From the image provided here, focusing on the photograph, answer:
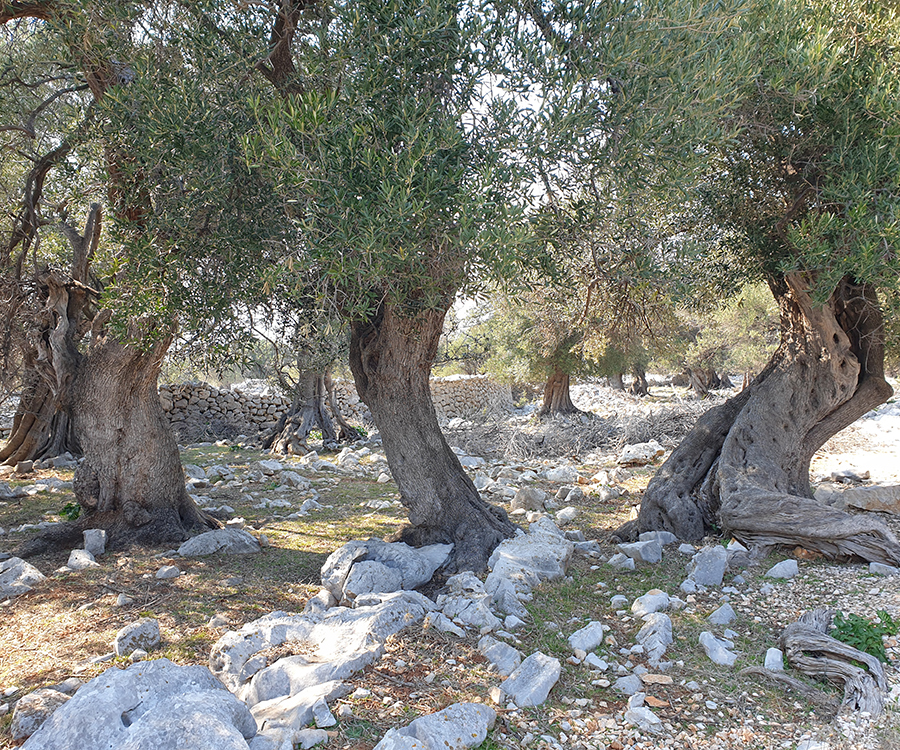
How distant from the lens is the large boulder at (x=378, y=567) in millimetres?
5316

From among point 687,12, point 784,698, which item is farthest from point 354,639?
point 687,12

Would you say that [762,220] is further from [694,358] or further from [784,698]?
[694,358]

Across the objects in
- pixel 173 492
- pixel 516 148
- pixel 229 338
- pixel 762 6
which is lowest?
pixel 173 492

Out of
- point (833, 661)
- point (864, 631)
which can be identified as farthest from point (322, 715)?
point (864, 631)

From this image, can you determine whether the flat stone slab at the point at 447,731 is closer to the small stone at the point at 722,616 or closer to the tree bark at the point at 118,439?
the small stone at the point at 722,616

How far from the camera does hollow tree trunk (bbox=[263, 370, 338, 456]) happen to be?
15.5m

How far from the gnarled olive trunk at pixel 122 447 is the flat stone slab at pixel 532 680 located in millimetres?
4670

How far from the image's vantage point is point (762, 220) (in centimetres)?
701

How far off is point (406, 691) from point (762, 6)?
612 centimetres

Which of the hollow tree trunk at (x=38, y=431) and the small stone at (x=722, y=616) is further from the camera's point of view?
the hollow tree trunk at (x=38, y=431)

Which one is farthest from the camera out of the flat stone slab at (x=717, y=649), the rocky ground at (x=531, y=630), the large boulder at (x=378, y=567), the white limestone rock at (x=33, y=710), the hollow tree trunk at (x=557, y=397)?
the hollow tree trunk at (x=557, y=397)

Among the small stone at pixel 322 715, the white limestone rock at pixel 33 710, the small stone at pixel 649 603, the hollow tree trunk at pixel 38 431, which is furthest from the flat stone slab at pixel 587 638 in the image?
the hollow tree trunk at pixel 38 431

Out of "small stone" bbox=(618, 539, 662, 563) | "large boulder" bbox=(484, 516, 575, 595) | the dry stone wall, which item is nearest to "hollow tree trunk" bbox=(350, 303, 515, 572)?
"large boulder" bbox=(484, 516, 575, 595)

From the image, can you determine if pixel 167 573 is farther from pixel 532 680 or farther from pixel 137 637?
pixel 532 680
